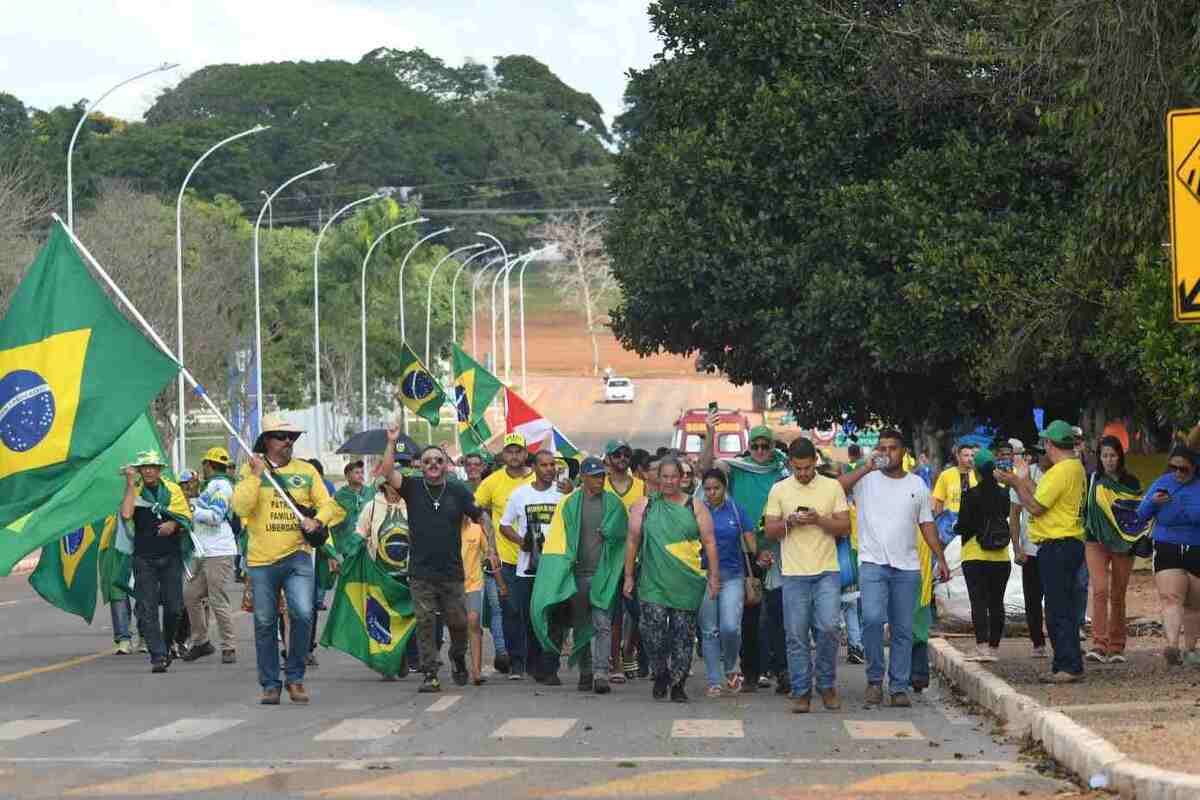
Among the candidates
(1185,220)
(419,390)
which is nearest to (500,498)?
(1185,220)

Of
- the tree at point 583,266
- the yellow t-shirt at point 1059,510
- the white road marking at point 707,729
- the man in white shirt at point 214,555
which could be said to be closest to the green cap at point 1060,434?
the yellow t-shirt at point 1059,510

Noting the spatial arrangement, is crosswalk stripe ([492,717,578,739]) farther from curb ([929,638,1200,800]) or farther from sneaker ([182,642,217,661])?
sneaker ([182,642,217,661])

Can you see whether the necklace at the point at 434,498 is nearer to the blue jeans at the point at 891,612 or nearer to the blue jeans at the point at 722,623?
the blue jeans at the point at 722,623

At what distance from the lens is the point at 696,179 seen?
114 ft

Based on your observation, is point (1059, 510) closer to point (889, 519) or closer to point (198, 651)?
point (889, 519)

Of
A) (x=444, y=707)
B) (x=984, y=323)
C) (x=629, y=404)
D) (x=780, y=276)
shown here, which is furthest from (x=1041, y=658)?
(x=629, y=404)

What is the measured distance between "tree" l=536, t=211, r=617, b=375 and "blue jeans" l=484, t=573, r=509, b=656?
395 feet

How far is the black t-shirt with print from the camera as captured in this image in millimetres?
15492

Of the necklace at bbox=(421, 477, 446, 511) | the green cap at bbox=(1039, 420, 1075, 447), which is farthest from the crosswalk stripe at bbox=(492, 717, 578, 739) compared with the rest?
the green cap at bbox=(1039, 420, 1075, 447)

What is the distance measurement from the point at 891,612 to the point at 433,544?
3204 millimetres

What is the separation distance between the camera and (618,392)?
104 metres

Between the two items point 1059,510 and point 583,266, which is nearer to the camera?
point 1059,510

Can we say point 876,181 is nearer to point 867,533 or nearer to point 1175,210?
point 867,533

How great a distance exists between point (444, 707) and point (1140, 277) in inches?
301
